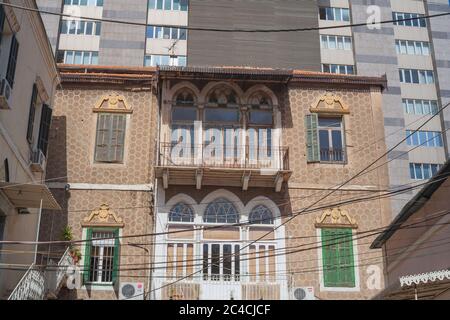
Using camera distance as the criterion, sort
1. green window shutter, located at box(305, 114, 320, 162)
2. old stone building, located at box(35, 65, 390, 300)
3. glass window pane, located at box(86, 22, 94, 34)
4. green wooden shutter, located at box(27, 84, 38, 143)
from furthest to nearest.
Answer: glass window pane, located at box(86, 22, 94, 34) < green window shutter, located at box(305, 114, 320, 162) < old stone building, located at box(35, 65, 390, 300) < green wooden shutter, located at box(27, 84, 38, 143)

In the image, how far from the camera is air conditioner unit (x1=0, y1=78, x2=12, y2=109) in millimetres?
14609

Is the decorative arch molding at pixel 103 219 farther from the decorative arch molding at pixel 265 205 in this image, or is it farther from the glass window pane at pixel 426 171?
the glass window pane at pixel 426 171

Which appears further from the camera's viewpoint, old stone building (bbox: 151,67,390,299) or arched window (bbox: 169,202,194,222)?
arched window (bbox: 169,202,194,222)

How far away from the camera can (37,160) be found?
1875 cm

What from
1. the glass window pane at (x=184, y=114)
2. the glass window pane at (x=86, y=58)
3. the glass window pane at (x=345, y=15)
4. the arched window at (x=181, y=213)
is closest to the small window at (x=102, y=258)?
the arched window at (x=181, y=213)

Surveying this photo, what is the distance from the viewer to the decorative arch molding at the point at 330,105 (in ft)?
76.4

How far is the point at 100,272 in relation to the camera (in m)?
20.9

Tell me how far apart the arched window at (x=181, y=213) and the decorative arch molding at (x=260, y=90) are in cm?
479

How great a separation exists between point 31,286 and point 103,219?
5.63 m

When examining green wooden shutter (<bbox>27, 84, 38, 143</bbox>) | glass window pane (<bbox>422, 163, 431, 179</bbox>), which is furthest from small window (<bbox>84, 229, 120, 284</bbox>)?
glass window pane (<bbox>422, 163, 431, 179</bbox>)

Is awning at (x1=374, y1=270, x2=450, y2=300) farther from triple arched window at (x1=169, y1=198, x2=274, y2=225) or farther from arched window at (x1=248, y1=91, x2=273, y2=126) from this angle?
arched window at (x1=248, y1=91, x2=273, y2=126)

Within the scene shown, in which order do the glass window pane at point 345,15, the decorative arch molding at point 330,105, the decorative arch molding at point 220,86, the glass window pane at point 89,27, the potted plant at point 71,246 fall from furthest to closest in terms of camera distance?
the glass window pane at point 345,15
the glass window pane at point 89,27
the decorative arch molding at point 330,105
the decorative arch molding at point 220,86
the potted plant at point 71,246

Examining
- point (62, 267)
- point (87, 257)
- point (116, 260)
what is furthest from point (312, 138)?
point (62, 267)

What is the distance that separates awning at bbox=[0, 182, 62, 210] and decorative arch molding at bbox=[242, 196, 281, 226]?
758cm
